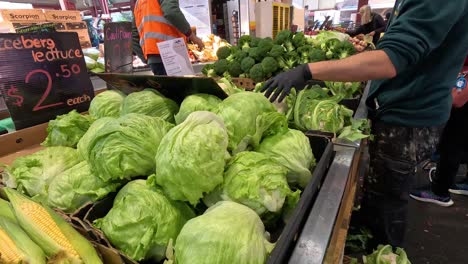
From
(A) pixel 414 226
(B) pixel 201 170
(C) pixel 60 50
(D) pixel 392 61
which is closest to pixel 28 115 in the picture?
(C) pixel 60 50

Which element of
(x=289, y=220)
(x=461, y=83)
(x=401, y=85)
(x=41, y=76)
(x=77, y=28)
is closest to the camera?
(x=289, y=220)

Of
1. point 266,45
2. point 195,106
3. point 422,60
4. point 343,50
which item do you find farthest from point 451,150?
point 195,106

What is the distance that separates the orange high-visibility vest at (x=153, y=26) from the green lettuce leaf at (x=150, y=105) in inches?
105

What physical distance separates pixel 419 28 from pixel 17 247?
6.70 feet

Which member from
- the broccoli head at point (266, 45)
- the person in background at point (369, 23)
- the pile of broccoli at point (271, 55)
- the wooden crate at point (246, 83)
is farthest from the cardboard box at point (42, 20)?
the person in background at point (369, 23)

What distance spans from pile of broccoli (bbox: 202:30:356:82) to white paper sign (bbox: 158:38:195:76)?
0.52m

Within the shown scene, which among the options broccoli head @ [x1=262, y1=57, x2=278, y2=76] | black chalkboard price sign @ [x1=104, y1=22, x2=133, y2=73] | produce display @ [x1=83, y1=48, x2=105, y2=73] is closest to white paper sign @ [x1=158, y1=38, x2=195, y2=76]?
black chalkboard price sign @ [x1=104, y1=22, x2=133, y2=73]

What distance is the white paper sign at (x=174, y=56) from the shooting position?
2.54 metres

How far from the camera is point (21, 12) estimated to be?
3883 millimetres

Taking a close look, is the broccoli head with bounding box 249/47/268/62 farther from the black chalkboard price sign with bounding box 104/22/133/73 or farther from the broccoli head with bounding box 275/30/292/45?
the black chalkboard price sign with bounding box 104/22/133/73

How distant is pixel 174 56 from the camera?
8.45 ft

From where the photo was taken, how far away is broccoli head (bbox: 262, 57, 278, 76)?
2979 millimetres

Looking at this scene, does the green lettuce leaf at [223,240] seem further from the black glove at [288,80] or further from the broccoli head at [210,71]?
the broccoli head at [210,71]

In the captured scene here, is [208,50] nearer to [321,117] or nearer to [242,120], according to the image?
[321,117]
